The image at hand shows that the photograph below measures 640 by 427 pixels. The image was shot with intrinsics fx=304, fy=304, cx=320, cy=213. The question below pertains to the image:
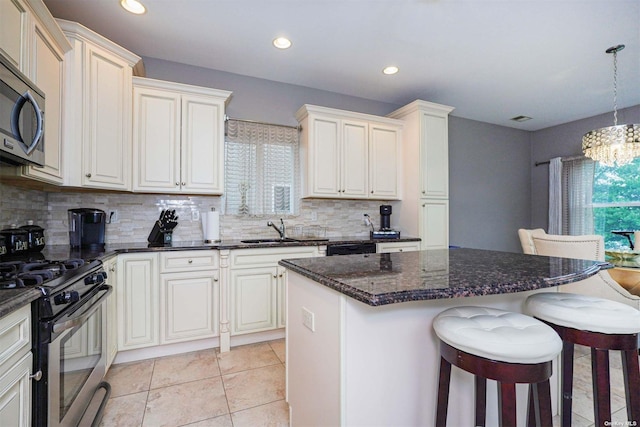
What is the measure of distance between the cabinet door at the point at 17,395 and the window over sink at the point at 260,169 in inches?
89.8

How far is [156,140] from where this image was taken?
275 cm

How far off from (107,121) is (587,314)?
127 inches

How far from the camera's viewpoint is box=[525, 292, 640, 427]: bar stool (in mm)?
1184

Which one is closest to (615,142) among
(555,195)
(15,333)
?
(555,195)

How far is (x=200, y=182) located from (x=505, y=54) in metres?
3.18

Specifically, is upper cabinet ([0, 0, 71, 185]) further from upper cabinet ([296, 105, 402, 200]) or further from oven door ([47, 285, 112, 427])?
upper cabinet ([296, 105, 402, 200])

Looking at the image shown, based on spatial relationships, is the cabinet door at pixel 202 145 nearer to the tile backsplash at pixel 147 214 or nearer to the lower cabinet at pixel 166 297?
the tile backsplash at pixel 147 214

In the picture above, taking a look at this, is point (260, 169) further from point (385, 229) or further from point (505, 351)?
point (505, 351)

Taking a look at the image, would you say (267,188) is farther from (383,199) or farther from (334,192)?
(383,199)

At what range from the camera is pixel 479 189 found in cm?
488

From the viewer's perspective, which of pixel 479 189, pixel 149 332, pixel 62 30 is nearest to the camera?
pixel 62 30

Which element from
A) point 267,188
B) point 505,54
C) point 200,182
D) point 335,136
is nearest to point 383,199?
point 335,136

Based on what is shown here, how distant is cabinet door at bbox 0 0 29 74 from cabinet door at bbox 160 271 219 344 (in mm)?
1642

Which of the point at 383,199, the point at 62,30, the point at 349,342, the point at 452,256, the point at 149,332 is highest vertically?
the point at 62,30
